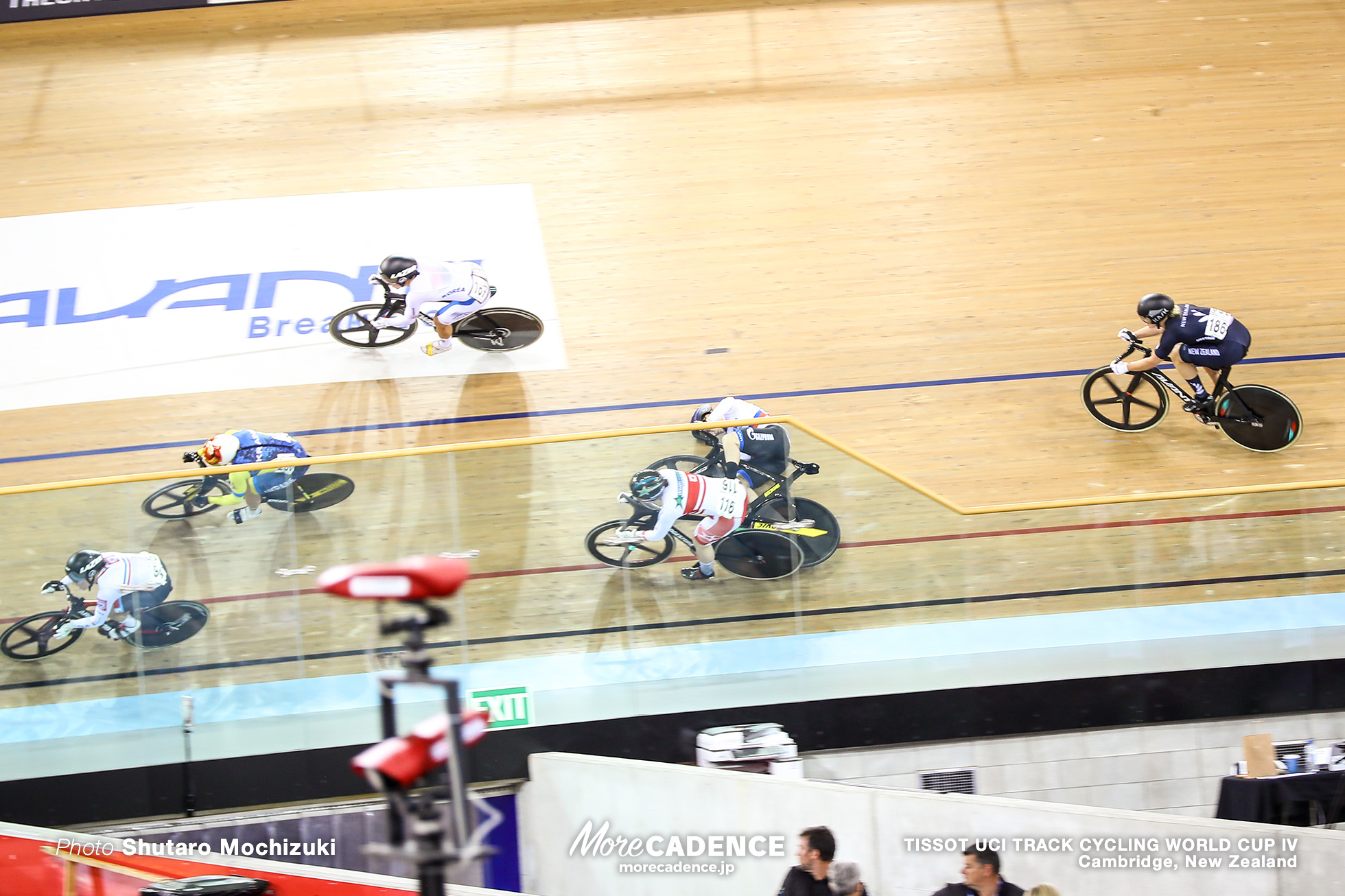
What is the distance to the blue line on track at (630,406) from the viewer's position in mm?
7008

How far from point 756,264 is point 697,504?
3.78m

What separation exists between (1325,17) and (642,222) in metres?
6.32

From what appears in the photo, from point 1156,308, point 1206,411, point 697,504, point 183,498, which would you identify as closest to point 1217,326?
point 1156,308

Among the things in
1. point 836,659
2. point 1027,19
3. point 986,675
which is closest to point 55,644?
point 836,659

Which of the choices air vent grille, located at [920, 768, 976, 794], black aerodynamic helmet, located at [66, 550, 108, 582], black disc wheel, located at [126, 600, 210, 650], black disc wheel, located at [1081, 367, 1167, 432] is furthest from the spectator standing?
black disc wheel, located at [1081, 367, 1167, 432]

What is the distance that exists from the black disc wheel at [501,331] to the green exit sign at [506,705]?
10.3ft

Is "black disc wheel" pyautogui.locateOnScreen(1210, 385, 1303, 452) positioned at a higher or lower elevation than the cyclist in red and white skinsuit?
higher

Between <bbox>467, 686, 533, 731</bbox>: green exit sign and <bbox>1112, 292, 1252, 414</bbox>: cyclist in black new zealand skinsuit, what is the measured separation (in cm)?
414

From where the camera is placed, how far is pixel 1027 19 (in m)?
10.1

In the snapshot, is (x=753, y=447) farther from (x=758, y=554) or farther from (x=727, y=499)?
(x=758, y=554)

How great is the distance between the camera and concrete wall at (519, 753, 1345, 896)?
4.38 m

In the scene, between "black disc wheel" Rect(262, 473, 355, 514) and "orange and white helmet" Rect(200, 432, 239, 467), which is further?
"orange and white helmet" Rect(200, 432, 239, 467)

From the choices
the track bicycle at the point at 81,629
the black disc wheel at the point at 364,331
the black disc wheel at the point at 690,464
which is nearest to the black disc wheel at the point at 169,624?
the track bicycle at the point at 81,629

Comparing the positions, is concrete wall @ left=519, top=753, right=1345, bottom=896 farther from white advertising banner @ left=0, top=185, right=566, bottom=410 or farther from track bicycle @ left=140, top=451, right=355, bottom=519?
white advertising banner @ left=0, top=185, right=566, bottom=410
